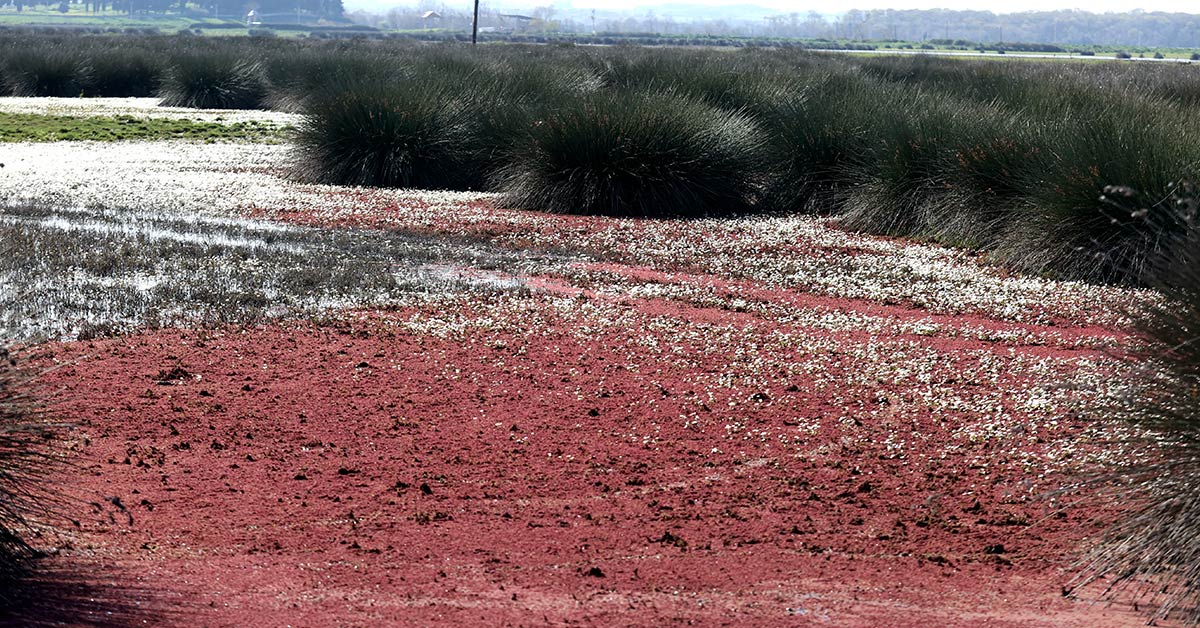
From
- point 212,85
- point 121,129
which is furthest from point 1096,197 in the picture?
point 212,85

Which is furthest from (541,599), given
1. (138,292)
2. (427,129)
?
(427,129)

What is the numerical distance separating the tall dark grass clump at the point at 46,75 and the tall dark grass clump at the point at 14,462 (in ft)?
127

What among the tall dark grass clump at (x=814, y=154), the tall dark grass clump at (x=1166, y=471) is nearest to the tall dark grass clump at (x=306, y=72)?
the tall dark grass clump at (x=814, y=154)

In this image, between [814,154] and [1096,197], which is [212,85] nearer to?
[814,154]

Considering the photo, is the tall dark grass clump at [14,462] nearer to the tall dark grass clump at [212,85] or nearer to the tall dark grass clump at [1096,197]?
the tall dark grass clump at [1096,197]

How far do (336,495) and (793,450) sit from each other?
8.31 ft

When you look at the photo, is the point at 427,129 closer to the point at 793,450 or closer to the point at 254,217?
the point at 254,217

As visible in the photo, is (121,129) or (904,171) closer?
(904,171)

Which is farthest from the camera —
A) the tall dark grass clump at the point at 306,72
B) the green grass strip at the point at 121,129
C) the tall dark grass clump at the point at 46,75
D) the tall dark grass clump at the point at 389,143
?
the tall dark grass clump at the point at 46,75

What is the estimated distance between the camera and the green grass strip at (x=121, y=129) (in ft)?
89.1

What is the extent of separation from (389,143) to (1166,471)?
16.3 m

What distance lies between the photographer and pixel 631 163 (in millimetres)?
18000

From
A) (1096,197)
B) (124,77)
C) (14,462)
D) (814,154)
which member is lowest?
(124,77)

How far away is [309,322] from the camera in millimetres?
10453
